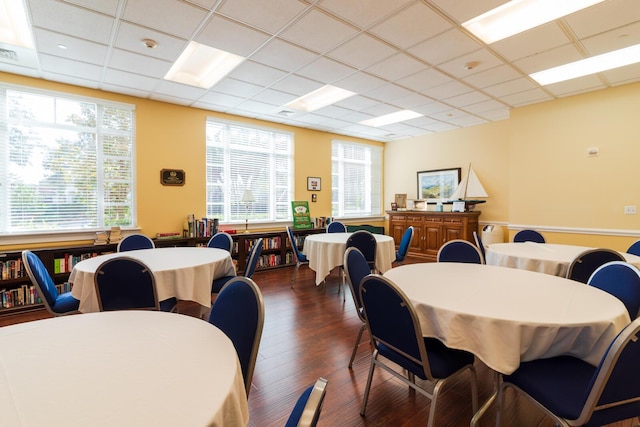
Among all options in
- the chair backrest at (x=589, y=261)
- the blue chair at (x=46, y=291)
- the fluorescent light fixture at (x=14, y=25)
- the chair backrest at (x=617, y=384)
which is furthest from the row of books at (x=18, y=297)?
the chair backrest at (x=589, y=261)

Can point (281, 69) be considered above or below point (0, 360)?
above

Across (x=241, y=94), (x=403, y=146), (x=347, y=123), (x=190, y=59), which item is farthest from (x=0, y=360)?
(x=403, y=146)

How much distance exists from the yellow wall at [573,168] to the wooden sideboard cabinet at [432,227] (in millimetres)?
747

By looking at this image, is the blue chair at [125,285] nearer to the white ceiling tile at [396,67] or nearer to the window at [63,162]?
the window at [63,162]

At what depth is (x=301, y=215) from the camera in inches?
263

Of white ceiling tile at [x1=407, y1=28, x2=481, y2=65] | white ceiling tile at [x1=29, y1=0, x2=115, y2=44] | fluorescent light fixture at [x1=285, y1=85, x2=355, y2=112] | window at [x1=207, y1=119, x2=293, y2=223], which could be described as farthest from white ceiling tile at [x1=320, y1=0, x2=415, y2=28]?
window at [x1=207, y1=119, x2=293, y2=223]

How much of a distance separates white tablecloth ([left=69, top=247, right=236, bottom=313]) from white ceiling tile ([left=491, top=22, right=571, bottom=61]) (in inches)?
151

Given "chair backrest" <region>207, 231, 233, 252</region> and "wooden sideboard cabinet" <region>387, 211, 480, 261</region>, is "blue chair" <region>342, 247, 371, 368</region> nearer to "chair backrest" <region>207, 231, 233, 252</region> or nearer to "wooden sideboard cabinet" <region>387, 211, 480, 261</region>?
"chair backrest" <region>207, 231, 233, 252</region>

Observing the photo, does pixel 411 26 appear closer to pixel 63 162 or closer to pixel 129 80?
pixel 129 80

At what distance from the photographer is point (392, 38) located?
3.12 metres

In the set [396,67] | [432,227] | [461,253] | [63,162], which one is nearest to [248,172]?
[63,162]

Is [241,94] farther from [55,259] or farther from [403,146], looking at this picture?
[403,146]

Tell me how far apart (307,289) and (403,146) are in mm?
5084

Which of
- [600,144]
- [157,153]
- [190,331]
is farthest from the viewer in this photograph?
[157,153]
